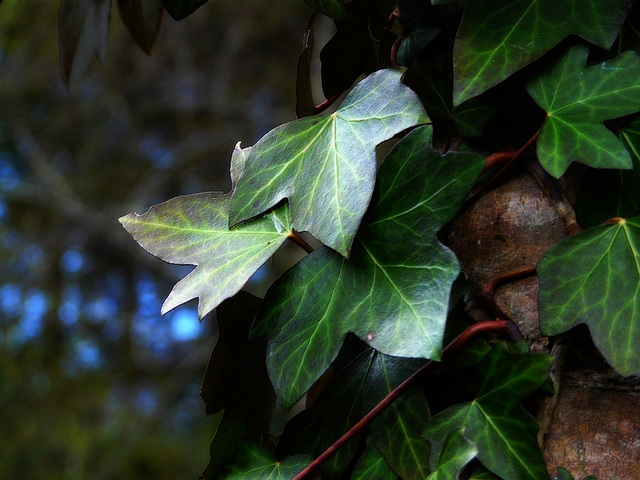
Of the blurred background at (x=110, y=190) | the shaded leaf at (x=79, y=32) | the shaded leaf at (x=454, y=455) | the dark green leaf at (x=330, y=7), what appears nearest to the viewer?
the shaded leaf at (x=454, y=455)

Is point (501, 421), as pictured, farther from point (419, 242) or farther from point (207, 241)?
point (207, 241)

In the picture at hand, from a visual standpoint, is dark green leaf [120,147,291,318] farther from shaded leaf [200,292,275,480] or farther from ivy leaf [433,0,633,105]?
ivy leaf [433,0,633,105]

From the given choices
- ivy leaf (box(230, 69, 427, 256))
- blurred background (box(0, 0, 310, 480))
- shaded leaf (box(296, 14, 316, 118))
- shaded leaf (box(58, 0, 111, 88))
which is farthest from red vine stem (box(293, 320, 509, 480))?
blurred background (box(0, 0, 310, 480))

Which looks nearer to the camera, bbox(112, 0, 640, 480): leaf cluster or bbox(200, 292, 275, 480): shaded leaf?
bbox(112, 0, 640, 480): leaf cluster

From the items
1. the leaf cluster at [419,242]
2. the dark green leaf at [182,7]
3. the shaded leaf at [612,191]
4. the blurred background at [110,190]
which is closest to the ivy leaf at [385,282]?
the leaf cluster at [419,242]

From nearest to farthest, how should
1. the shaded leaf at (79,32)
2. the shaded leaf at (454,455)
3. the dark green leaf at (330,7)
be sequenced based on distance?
the shaded leaf at (454,455), the dark green leaf at (330,7), the shaded leaf at (79,32)

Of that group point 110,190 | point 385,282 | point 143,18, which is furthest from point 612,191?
point 110,190

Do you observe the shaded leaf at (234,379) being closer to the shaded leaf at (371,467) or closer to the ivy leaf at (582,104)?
the shaded leaf at (371,467)

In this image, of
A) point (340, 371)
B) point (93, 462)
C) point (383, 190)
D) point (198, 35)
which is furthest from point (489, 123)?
point (198, 35)
